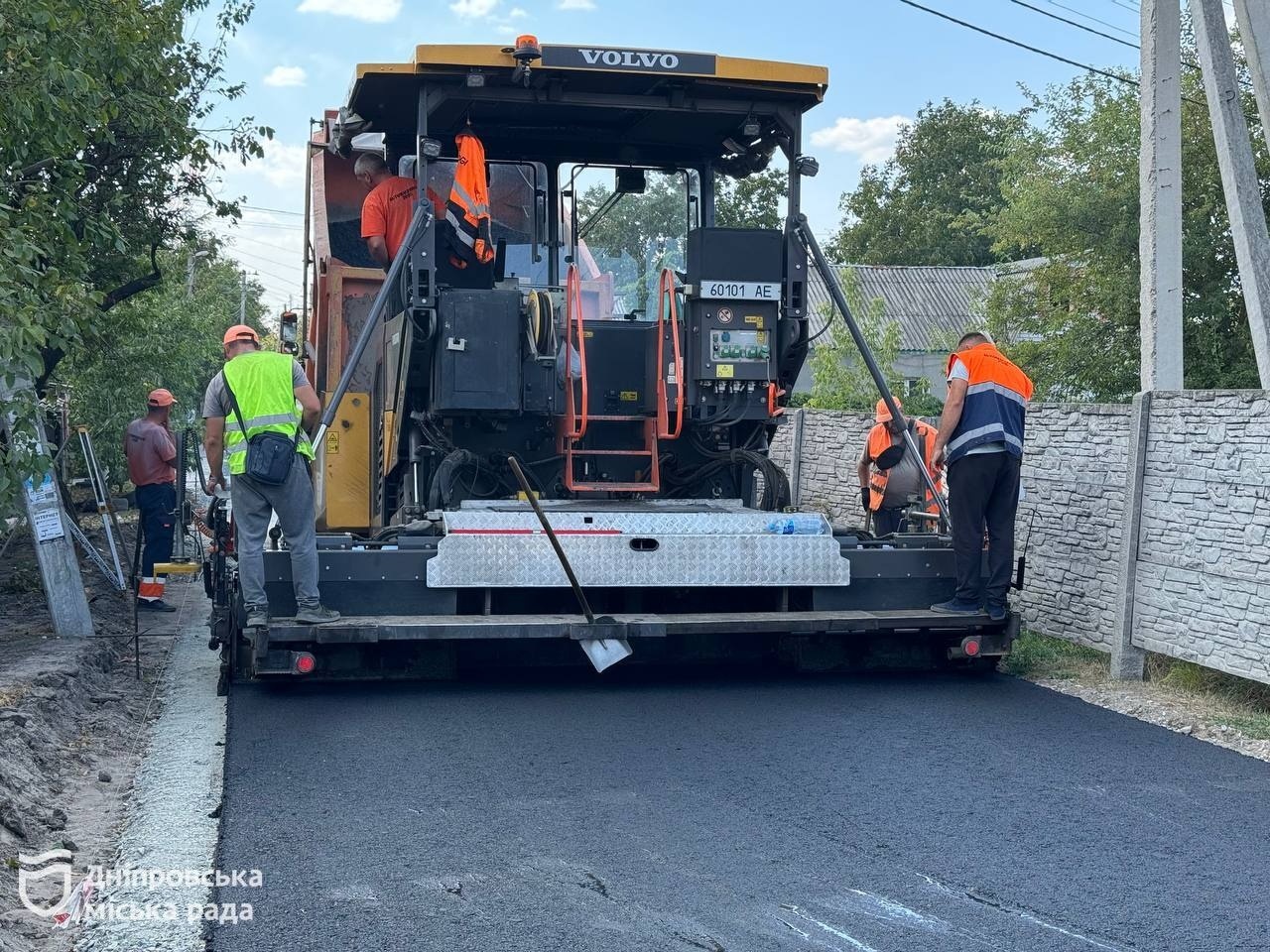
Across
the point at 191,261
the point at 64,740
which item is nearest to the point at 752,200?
the point at 64,740

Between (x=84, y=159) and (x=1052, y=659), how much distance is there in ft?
27.1

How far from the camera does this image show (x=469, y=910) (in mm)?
4141

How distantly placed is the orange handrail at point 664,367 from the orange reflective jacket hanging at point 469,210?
3.21ft

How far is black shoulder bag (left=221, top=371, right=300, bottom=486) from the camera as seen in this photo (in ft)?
23.1

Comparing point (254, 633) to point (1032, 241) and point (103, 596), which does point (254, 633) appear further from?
point (1032, 241)

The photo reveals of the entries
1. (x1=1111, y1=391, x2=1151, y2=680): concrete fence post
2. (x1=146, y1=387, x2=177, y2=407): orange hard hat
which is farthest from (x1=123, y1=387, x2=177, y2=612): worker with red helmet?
(x1=1111, y1=391, x2=1151, y2=680): concrete fence post

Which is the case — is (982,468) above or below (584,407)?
below

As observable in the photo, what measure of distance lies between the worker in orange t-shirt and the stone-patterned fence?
4.25 m

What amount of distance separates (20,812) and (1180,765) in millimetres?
4473

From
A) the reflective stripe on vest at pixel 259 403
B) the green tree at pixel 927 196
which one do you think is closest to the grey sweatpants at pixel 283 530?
the reflective stripe on vest at pixel 259 403

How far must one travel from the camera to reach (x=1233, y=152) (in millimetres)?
11414

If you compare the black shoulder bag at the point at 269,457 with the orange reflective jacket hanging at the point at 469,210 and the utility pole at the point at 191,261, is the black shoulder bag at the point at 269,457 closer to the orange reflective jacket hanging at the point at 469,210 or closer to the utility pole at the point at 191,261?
the orange reflective jacket hanging at the point at 469,210

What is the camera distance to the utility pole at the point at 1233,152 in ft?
36.2

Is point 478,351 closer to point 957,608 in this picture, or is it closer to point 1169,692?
point 957,608
